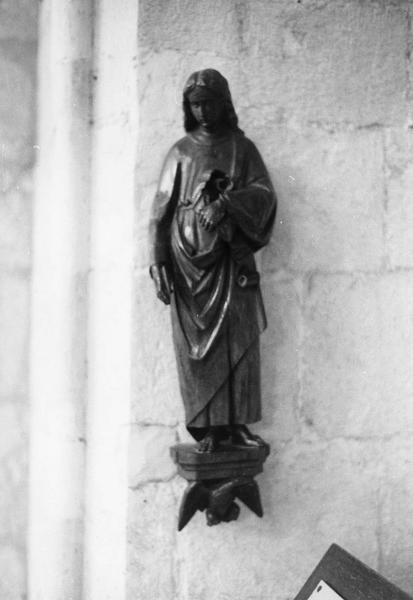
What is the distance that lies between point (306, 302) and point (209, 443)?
436 mm

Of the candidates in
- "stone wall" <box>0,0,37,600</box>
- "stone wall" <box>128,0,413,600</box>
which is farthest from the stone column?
"stone wall" <box>128,0,413,600</box>

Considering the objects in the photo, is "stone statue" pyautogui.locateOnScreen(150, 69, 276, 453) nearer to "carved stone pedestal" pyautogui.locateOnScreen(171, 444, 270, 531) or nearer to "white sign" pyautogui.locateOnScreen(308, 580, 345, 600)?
"carved stone pedestal" pyautogui.locateOnScreen(171, 444, 270, 531)

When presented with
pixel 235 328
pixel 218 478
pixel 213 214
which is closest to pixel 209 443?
pixel 218 478

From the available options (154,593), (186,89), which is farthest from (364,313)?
(154,593)

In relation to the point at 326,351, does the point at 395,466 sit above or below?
below

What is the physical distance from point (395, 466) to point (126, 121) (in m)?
1.09

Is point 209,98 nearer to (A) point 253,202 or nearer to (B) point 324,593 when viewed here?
(A) point 253,202

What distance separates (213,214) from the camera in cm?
161

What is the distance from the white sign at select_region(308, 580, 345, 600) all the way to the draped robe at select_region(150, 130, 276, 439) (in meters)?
0.39

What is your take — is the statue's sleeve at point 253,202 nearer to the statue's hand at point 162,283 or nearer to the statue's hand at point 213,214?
the statue's hand at point 213,214

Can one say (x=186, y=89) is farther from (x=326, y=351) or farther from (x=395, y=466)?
(x=395, y=466)

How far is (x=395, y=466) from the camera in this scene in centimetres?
189

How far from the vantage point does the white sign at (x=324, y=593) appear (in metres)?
1.60

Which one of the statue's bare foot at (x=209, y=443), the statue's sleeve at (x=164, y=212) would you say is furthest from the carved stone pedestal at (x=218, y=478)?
the statue's sleeve at (x=164, y=212)
